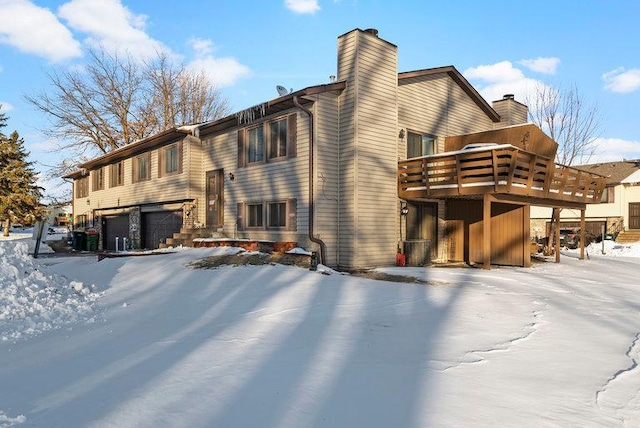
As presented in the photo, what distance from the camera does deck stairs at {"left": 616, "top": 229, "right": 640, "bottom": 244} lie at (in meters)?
29.3

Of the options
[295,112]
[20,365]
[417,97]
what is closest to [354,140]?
[295,112]

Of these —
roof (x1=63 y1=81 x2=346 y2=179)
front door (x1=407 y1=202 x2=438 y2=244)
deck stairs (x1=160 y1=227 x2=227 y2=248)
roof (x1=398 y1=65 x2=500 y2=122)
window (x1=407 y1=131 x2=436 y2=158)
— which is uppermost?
roof (x1=398 y1=65 x2=500 y2=122)

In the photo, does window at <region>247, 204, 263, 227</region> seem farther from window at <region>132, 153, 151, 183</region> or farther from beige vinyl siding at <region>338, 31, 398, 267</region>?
window at <region>132, 153, 151, 183</region>

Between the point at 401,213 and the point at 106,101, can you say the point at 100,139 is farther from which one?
the point at 401,213

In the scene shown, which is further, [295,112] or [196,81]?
[196,81]

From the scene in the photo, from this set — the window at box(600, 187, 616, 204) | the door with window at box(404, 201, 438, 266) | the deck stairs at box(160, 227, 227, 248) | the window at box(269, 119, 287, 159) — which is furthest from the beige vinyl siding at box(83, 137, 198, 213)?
the window at box(600, 187, 616, 204)

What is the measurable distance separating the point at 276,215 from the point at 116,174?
13.4m

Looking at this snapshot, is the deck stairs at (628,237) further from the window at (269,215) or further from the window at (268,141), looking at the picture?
the window at (268,141)

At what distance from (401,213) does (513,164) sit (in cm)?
386

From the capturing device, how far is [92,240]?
2480 cm

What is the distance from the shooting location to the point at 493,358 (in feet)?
15.1

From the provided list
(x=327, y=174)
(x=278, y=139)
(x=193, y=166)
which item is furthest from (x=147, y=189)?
(x=327, y=174)

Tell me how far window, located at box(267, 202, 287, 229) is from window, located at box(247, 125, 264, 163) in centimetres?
169

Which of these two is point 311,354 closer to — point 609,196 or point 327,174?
point 327,174
